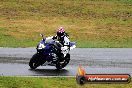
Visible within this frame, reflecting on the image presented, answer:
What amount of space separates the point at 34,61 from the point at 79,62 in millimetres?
2810

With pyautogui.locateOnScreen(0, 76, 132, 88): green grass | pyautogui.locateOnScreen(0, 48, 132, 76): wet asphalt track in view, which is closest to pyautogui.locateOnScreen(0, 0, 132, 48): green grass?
pyautogui.locateOnScreen(0, 48, 132, 76): wet asphalt track

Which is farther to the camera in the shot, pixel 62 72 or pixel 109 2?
pixel 109 2

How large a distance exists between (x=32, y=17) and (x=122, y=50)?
1536 cm

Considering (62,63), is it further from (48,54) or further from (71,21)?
(71,21)

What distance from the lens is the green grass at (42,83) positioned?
54.3 feet

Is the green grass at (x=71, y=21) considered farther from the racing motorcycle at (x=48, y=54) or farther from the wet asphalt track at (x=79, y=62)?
the racing motorcycle at (x=48, y=54)

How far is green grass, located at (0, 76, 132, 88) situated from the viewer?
54.3 ft

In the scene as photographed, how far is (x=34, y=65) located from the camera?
65.9 feet

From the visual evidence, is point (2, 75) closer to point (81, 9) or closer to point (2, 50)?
point (2, 50)

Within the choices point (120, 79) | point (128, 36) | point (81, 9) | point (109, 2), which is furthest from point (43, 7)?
point (120, 79)

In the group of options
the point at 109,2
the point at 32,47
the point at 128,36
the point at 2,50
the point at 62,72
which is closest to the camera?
the point at 62,72

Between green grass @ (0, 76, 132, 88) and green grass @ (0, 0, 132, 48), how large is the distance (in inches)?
384

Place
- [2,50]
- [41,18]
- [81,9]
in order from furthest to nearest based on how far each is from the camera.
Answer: [81,9]
[41,18]
[2,50]

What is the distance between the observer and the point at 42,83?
17.1 metres
